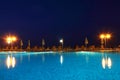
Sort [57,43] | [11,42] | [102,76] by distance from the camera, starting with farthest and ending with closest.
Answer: [57,43] → [11,42] → [102,76]

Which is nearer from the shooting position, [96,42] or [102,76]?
[102,76]

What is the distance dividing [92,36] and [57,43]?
5218mm

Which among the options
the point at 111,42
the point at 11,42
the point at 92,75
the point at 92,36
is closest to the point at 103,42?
the point at 111,42

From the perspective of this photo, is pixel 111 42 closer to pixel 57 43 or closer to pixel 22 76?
pixel 57 43

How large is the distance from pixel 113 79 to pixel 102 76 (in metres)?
0.85

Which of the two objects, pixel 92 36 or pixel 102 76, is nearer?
pixel 102 76

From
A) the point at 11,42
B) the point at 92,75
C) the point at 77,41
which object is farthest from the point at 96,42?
the point at 92,75

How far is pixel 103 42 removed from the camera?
3778cm

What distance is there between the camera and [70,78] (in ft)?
36.7

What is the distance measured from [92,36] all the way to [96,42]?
8.05 feet

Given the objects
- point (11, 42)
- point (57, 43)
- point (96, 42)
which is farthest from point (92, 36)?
point (11, 42)

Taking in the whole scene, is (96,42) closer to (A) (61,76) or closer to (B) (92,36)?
(B) (92,36)

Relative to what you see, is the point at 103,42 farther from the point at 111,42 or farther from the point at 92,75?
the point at 92,75

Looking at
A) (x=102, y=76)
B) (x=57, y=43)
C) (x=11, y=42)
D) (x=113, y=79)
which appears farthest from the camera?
(x=57, y=43)
